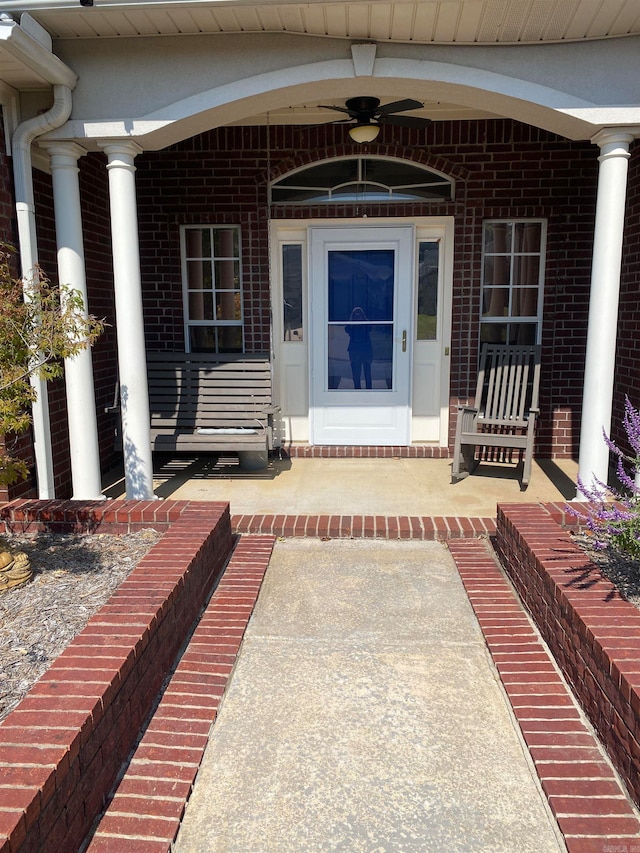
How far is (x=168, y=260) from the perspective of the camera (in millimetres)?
6008

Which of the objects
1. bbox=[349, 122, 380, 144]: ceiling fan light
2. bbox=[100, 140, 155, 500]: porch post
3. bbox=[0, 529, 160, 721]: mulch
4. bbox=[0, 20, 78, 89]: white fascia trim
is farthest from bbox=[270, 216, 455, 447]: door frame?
bbox=[0, 529, 160, 721]: mulch

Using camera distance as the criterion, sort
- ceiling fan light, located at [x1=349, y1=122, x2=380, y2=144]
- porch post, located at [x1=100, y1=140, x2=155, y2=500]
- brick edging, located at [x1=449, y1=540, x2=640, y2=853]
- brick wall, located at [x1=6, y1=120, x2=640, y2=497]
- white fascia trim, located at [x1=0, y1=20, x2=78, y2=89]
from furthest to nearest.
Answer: brick wall, located at [x1=6, y1=120, x2=640, y2=497] → ceiling fan light, located at [x1=349, y1=122, x2=380, y2=144] → porch post, located at [x1=100, y1=140, x2=155, y2=500] → white fascia trim, located at [x1=0, y1=20, x2=78, y2=89] → brick edging, located at [x1=449, y1=540, x2=640, y2=853]

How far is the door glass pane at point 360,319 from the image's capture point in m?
6.01

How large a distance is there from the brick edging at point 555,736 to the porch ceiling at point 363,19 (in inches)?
125

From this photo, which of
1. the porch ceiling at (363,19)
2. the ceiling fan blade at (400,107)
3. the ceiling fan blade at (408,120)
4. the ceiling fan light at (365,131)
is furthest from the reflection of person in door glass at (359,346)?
the porch ceiling at (363,19)

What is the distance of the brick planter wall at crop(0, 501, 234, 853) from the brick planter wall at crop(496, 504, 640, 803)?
164 cm

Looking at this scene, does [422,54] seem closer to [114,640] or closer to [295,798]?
[114,640]

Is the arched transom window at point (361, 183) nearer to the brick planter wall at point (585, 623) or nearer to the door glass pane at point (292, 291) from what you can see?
the door glass pane at point (292, 291)

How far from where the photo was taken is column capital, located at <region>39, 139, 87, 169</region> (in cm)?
409

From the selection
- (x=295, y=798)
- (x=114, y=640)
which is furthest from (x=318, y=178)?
(x=295, y=798)

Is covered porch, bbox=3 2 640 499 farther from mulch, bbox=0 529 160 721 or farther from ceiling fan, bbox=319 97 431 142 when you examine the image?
mulch, bbox=0 529 160 721

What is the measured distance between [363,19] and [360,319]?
2728mm

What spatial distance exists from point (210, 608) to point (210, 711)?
834 millimetres

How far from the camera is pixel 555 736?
2307 millimetres
